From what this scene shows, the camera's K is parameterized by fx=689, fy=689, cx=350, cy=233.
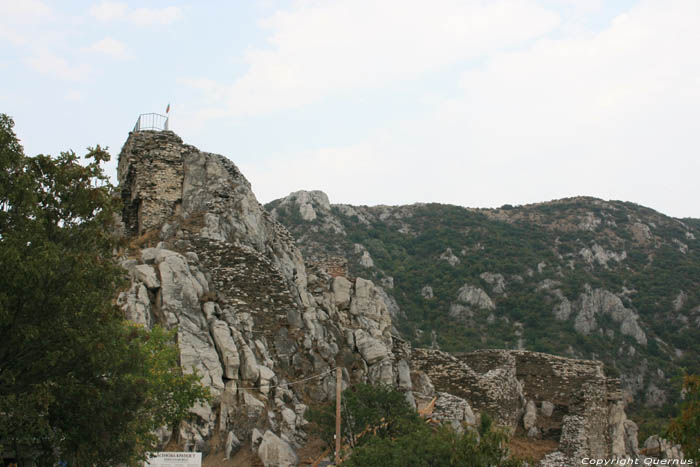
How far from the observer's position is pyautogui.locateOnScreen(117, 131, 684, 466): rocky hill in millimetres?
19562

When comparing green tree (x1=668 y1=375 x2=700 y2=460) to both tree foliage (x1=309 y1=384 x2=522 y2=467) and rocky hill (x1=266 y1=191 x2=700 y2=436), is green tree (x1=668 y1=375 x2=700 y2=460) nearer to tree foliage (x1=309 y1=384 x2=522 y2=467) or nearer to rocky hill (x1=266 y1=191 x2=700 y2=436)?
tree foliage (x1=309 y1=384 x2=522 y2=467)

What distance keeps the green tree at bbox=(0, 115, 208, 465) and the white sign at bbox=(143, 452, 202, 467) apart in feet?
4.32

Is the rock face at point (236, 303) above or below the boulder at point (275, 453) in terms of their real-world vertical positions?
above

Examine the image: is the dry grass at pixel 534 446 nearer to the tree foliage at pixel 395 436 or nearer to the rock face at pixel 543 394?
the rock face at pixel 543 394

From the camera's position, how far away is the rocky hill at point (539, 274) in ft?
181

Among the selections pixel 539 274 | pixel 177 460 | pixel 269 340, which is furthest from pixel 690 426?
pixel 539 274

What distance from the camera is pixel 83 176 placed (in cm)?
1374

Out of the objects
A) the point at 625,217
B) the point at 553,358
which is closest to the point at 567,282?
the point at 625,217

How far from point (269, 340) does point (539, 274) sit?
A: 50.5m

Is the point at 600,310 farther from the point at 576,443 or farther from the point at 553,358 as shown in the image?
the point at 576,443

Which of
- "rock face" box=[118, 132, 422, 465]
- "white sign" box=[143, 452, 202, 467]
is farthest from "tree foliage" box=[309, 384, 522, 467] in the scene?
"white sign" box=[143, 452, 202, 467]

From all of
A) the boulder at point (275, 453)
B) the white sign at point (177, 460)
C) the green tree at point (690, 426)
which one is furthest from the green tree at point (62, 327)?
the green tree at point (690, 426)

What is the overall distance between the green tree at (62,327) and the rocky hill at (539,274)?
39834 millimetres

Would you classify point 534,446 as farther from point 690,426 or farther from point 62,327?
point 62,327
